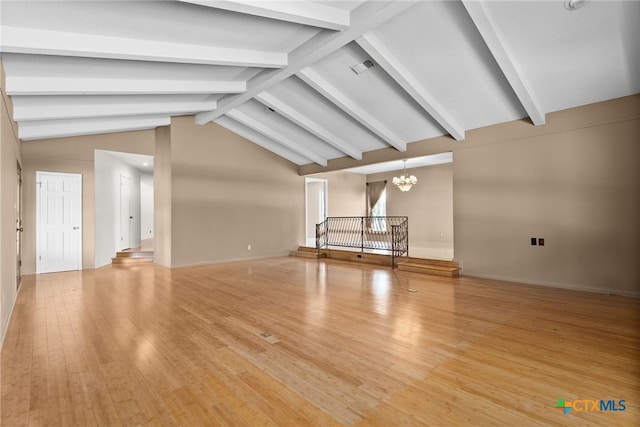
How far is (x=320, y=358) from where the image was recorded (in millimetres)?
2500

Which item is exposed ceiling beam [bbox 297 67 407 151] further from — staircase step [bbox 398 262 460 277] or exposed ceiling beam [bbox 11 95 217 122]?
exposed ceiling beam [bbox 11 95 217 122]

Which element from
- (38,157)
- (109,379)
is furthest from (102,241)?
(109,379)

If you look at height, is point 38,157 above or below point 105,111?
below

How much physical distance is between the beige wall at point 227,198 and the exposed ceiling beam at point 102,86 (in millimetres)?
2496

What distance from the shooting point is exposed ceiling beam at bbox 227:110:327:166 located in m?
7.22

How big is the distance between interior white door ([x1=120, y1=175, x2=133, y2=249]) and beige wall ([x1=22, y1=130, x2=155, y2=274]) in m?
1.62

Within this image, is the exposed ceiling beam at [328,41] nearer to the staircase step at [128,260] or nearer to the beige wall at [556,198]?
the beige wall at [556,198]

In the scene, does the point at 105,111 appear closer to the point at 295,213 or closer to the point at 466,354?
the point at 295,213

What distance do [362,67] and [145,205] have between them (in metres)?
10.3

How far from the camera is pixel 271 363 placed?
2418 millimetres

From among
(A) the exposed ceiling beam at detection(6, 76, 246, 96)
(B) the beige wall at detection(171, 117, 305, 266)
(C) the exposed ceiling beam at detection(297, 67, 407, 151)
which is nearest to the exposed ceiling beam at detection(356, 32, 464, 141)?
(C) the exposed ceiling beam at detection(297, 67, 407, 151)

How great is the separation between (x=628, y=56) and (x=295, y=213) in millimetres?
7592

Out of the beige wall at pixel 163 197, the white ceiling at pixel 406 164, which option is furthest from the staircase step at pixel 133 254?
the white ceiling at pixel 406 164

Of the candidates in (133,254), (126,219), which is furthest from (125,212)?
(133,254)
